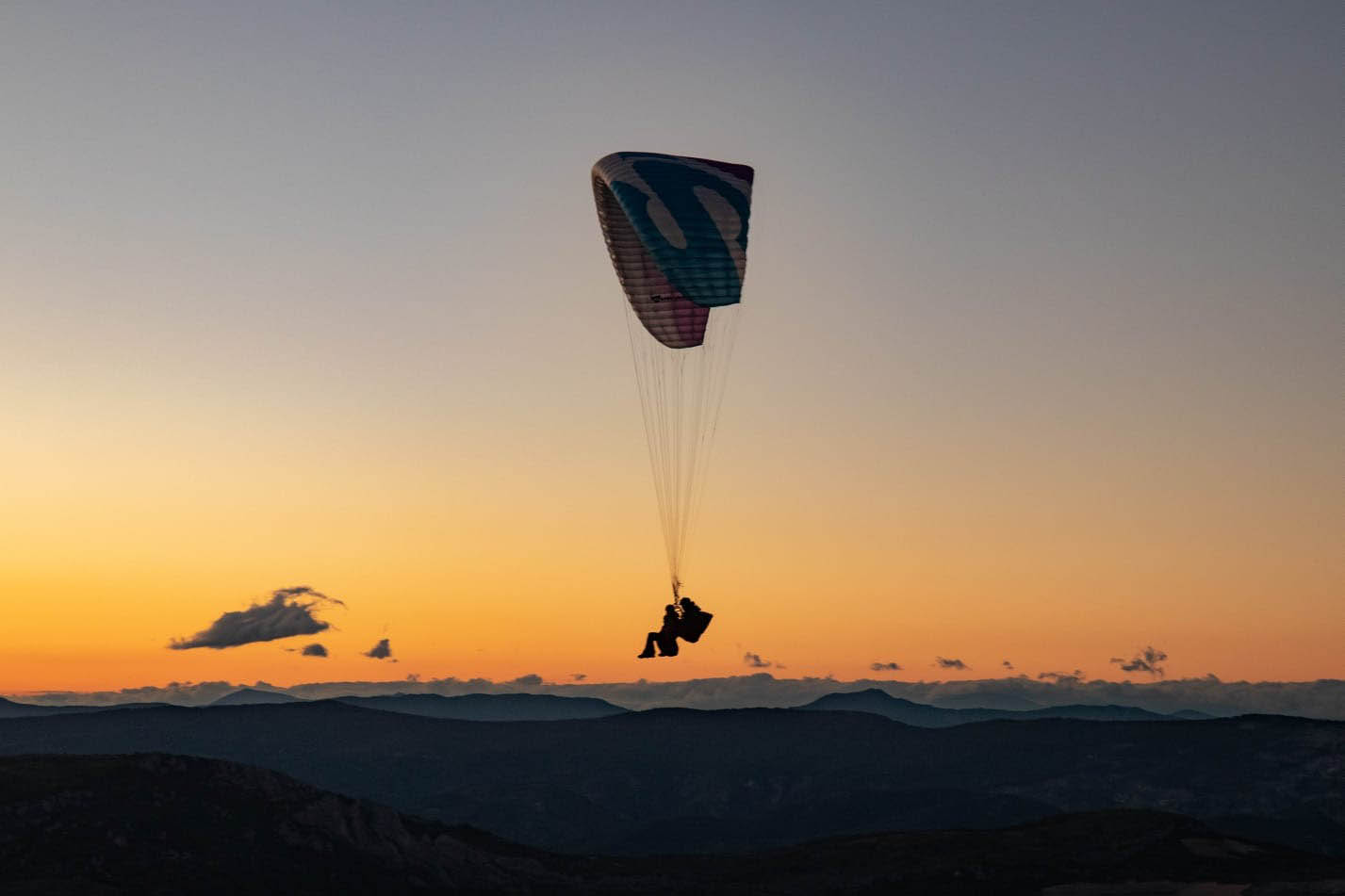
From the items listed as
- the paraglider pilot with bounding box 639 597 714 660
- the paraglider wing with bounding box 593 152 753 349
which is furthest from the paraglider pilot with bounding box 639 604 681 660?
the paraglider wing with bounding box 593 152 753 349

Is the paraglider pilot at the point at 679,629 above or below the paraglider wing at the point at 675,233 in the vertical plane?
below

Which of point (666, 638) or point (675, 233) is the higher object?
point (675, 233)

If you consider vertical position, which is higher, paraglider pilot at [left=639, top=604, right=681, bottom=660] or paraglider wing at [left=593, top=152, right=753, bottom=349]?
paraglider wing at [left=593, top=152, right=753, bottom=349]

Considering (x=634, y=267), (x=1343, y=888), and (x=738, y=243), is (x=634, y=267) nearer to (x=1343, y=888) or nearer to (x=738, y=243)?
(x=738, y=243)

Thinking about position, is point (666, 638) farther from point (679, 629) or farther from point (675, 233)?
point (675, 233)

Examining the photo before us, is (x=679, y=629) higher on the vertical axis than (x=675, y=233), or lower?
lower

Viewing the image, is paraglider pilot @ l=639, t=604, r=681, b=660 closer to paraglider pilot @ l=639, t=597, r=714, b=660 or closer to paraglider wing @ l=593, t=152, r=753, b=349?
paraglider pilot @ l=639, t=597, r=714, b=660

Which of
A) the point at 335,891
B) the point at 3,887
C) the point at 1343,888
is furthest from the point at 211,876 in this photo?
the point at 1343,888

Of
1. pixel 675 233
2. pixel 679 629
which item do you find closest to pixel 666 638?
pixel 679 629

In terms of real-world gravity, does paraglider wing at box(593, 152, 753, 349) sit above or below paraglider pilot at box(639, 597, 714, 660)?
above

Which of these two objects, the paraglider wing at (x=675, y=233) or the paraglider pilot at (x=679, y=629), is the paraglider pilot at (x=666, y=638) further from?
the paraglider wing at (x=675, y=233)

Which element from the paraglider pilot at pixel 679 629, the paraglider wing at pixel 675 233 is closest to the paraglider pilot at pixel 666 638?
the paraglider pilot at pixel 679 629
